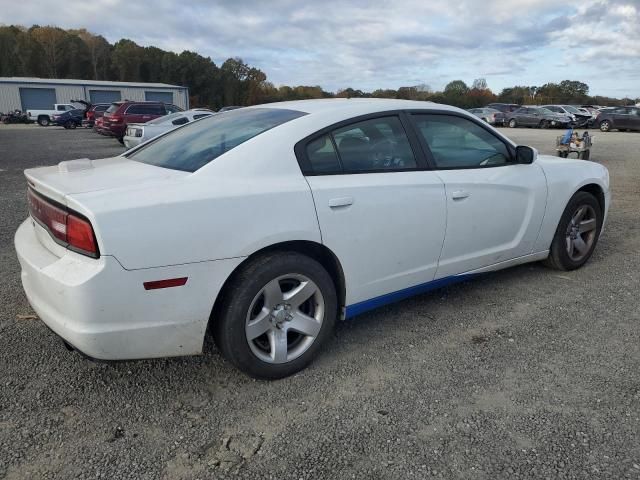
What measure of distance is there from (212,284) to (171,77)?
270ft

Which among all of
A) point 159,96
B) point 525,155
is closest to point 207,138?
point 525,155

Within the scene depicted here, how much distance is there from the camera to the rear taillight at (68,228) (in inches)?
88.4

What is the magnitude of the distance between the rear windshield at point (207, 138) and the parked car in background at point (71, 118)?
3313 centimetres

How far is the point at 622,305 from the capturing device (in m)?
3.87

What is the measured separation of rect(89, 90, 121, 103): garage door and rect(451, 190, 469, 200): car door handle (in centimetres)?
5502

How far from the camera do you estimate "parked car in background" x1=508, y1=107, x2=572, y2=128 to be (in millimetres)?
30188

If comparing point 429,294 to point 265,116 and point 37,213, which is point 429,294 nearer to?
point 265,116

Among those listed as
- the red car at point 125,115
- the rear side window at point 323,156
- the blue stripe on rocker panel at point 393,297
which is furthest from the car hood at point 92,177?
the red car at point 125,115

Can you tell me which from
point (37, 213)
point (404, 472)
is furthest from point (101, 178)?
point (404, 472)

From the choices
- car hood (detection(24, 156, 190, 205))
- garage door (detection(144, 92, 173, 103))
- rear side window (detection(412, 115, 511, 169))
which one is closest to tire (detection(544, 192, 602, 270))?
rear side window (detection(412, 115, 511, 169))

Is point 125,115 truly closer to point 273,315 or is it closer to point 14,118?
point 273,315

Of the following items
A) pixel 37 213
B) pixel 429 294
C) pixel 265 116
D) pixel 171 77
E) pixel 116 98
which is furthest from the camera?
pixel 171 77

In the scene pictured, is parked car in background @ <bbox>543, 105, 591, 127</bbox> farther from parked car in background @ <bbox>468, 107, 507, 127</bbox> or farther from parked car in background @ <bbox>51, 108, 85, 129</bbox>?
parked car in background @ <bbox>51, 108, 85, 129</bbox>

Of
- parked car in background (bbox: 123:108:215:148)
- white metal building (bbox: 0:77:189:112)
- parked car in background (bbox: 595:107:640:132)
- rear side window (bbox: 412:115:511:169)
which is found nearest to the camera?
rear side window (bbox: 412:115:511:169)
